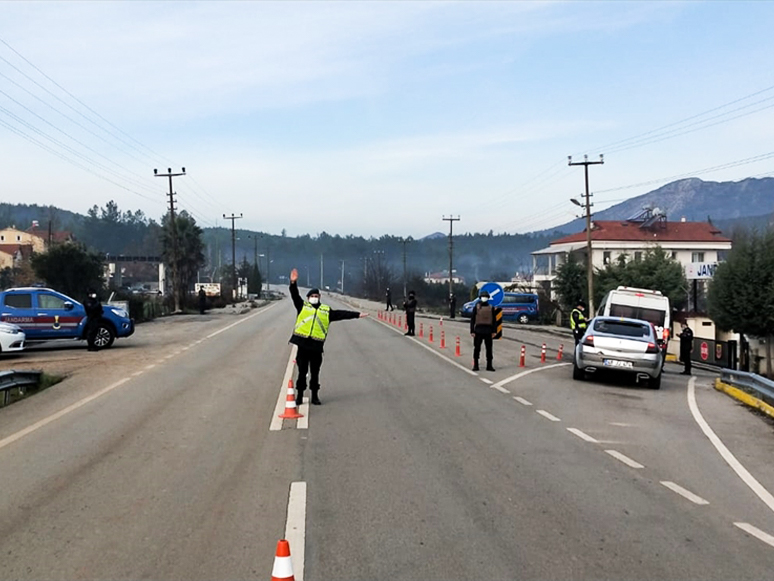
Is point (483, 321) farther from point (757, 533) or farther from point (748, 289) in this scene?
point (748, 289)

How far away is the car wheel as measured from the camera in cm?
2675

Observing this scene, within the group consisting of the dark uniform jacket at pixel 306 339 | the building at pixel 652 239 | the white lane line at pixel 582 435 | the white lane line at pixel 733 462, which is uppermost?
the building at pixel 652 239

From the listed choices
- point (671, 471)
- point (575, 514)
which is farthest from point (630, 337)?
point (575, 514)

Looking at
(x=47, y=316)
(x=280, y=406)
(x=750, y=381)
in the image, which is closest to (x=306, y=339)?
(x=280, y=406)

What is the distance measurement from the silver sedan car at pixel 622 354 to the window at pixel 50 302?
15.9 meters

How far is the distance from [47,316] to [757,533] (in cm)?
2336

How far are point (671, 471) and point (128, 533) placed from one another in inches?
230

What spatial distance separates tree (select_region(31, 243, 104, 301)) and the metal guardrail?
122 feet

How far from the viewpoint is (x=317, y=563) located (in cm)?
595

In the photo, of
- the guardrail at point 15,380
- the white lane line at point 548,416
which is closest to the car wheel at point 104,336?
the guardrail at point 15,380

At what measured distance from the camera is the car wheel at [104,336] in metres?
26.8

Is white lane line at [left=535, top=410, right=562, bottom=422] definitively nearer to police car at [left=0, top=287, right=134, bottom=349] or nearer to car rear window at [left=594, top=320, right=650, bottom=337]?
car rear window at [left=594, top=320, right=650, bottom=337]

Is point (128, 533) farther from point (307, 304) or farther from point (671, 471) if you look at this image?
point (307, 304)

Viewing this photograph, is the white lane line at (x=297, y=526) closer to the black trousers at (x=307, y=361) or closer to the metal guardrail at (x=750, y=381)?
the black trousers at (x=307, y=361)
